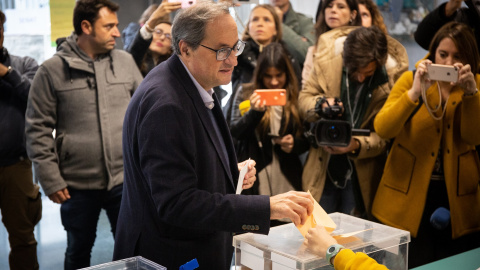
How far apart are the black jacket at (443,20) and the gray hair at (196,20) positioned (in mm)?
1950

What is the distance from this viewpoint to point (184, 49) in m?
1.87

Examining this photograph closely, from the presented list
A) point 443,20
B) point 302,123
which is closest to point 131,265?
point 302,123

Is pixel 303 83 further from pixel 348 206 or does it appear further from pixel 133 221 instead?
pixel 133 221

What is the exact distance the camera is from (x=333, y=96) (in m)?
3.45

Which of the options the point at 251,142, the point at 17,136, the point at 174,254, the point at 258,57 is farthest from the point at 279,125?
the point at 174,254

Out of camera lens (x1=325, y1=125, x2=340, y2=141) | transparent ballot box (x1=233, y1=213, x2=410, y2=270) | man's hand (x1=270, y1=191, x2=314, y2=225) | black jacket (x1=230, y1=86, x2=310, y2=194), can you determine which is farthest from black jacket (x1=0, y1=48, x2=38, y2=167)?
man's hand (x1=270, y1=191, x2=314, y2=225)

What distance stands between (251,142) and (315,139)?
0.43 metres

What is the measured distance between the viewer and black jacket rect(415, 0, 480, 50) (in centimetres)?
326

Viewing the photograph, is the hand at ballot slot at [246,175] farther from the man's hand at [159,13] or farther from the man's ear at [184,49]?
the man's hand at [159,13]

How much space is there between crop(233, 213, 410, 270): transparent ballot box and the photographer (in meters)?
1.35

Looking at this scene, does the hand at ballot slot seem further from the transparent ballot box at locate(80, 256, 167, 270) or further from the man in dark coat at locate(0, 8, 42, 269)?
the man in dark coat at locate(0, 8, 42, 269)

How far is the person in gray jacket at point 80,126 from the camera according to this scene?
3105 millimetres

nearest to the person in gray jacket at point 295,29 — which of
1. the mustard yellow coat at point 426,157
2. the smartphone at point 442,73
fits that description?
the mustard yellow coat at point 426,157

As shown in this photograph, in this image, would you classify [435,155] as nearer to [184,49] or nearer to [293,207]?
[293,207]
